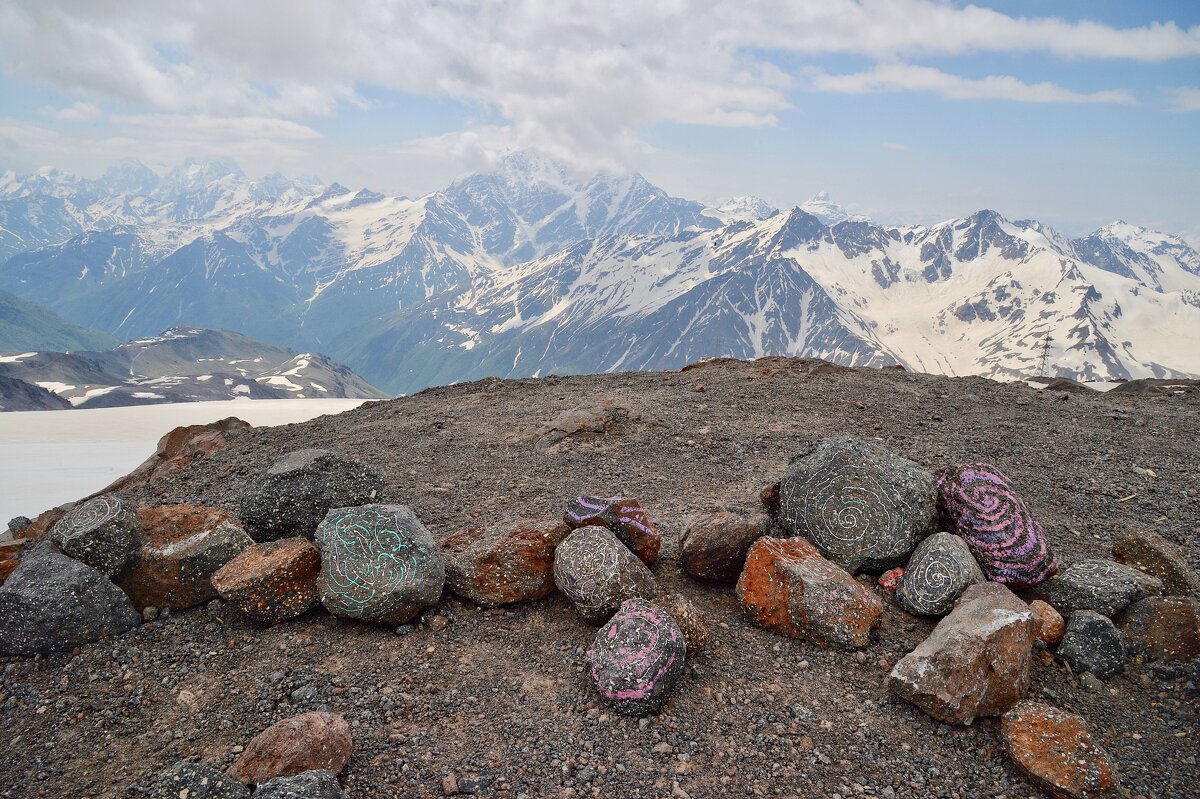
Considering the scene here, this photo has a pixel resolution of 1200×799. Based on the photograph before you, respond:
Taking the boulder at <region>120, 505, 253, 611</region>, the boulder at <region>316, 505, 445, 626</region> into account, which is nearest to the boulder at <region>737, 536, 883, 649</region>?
the boulder at <region>316, 505, 445, 626</region>

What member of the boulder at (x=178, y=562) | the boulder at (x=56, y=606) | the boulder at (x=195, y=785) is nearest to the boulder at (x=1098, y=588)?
the boulder at (x=195, y=785)

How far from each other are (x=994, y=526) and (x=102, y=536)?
10376 millimetres

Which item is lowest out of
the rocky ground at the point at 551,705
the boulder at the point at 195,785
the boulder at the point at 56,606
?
the rocky ground at the point at 551,705

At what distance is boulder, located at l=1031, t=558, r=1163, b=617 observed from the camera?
22.9 feet

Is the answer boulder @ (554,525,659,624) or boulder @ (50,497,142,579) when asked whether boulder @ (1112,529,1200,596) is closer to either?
boulder @ (554,525,659,624)

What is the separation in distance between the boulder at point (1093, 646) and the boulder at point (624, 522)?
4.42m

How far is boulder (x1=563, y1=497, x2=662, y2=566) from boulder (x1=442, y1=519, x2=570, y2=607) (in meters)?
0.39

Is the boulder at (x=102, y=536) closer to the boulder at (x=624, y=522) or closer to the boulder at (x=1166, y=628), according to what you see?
the boulder at (x=624, y=522)

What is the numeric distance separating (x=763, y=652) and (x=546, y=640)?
7.82 ft

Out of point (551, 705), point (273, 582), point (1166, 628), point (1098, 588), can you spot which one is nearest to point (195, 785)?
point (273, 582)

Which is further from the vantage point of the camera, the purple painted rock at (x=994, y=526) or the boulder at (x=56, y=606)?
the purple painted rock at (x=994, y=526)

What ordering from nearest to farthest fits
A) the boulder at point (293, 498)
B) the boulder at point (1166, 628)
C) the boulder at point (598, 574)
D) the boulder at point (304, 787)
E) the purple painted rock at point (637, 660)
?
the boulder at point (304, 787) < the purple painted rock at point (637, 660) < the boulder at point (1166, 628) < the boulder at point (598, 574) < the boulder at point (293, 498)

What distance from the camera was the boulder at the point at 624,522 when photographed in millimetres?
8203

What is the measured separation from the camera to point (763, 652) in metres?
7.11
